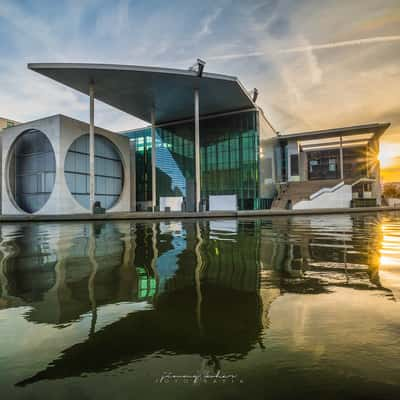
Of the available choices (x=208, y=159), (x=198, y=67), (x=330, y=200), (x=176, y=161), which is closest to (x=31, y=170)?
(x=176, y=161)

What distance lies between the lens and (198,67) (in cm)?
2400

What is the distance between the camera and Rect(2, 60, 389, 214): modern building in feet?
87.4

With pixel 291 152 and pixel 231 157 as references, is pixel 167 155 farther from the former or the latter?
pixel 291 152

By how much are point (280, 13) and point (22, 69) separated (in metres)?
21.6

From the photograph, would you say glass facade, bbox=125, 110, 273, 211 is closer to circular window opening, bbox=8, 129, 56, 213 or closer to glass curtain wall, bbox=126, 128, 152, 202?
glass curtain wall, bbox=126, 128, 152, 202

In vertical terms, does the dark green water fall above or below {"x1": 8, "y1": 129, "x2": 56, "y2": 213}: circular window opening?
below

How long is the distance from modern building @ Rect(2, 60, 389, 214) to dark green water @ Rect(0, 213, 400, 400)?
75.6ft

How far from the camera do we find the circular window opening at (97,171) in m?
30.1

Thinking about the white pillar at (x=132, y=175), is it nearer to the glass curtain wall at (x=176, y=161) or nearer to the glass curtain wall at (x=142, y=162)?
the glass curtain wall at (x=142, y=162)

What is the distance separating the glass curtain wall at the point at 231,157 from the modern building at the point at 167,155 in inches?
5.2

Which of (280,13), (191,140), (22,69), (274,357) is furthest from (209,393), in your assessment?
(191,140)

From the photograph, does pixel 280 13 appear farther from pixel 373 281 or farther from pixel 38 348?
pixel 38 348

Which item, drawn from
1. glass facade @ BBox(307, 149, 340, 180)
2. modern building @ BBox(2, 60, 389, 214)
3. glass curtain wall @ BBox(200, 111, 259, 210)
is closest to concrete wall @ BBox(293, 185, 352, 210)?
modern building @ BBox(2, 60, 389, 214)

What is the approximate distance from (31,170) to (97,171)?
7.25 meters
